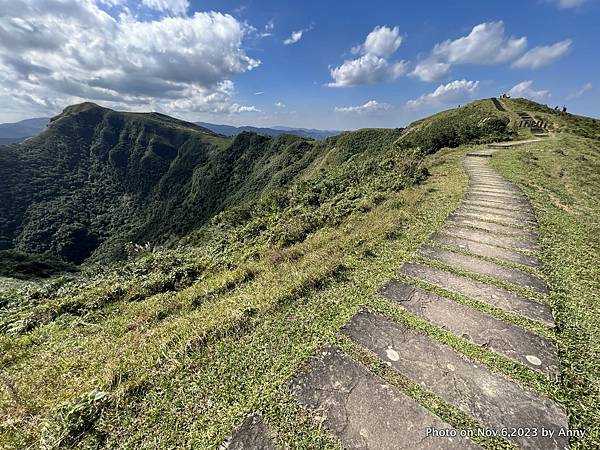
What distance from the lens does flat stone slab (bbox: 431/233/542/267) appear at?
5520mm

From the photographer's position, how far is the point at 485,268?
524cm

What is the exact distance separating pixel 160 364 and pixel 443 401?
11.4 feet

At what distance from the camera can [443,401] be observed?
2895 mm

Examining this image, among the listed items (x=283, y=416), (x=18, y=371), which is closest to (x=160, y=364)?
(x=283, y=416)

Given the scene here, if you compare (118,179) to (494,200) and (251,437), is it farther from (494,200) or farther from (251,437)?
(251,437)

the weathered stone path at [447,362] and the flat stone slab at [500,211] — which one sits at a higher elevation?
the flat stone slab at [500,211]


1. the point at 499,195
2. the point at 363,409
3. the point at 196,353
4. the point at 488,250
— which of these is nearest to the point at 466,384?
the point at 363,409

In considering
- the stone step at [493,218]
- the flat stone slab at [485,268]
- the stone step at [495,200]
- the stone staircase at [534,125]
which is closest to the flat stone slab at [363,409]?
the flat stone slab at [485,268]

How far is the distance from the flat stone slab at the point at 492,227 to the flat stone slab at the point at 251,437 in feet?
22.2

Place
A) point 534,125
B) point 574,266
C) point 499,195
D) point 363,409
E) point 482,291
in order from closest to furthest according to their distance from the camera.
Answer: point 363,409
point 482,291
point 574,266
point 499,195
point 534,125

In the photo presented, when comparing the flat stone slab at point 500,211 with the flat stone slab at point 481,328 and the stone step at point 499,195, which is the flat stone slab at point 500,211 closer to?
the stone step at point 499,195

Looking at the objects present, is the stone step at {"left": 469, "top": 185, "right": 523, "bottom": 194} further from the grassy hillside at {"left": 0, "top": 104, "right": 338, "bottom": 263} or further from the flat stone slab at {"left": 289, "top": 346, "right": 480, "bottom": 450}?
the grassy hillside at {"left": 0, "top": 104, "right": 338, "bottom": 263}

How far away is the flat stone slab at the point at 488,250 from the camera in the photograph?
18.1 ft

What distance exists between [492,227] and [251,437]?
719 cm
